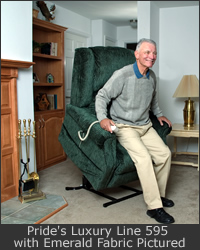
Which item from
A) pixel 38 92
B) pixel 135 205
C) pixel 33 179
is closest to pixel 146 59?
pixel 135 205

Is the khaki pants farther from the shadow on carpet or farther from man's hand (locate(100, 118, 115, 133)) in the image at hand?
the shadow on carpet

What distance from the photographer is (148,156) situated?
7.23ft

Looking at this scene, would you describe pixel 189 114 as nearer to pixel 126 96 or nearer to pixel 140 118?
pixel 140 118

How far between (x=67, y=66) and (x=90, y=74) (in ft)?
7.17

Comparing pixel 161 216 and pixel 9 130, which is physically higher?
pixel 9 130


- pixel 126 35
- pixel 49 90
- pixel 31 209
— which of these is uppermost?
pixel 126 35

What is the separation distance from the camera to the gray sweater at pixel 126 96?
233cm

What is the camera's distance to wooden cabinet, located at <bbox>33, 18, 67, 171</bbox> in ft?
11.7

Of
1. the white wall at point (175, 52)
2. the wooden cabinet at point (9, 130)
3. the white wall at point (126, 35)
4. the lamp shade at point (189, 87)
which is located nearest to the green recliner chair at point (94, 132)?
the wooden cabinet at point (9, 130)

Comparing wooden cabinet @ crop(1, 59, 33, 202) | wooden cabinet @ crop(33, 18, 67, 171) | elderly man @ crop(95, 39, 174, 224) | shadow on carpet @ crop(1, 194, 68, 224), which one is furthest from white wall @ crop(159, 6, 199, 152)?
shadow on carpet @ crop(1, 194, 68, 224)

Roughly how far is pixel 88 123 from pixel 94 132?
0.40ft

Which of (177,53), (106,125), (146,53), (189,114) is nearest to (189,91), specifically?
(189,114)

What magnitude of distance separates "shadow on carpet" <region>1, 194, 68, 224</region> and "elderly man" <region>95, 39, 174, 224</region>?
2.42ft

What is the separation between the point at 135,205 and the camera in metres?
2.46
